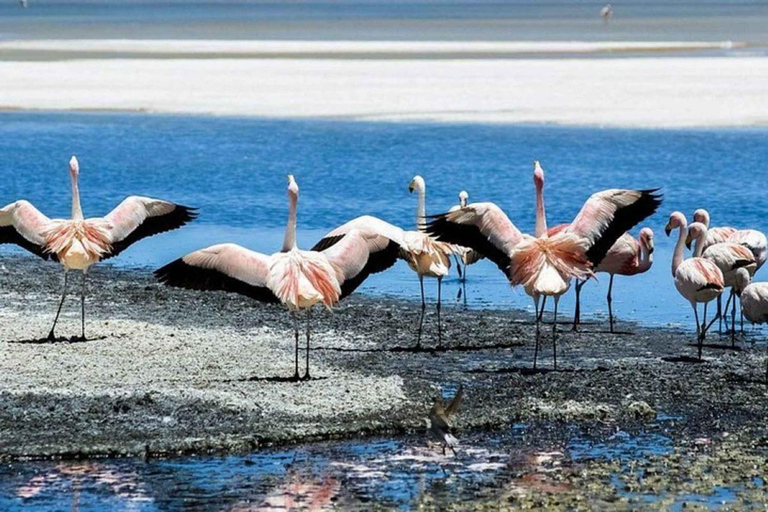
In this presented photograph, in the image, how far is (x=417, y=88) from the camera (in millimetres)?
31250

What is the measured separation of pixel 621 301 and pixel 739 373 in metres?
3.03

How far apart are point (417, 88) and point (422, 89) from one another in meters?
0.27

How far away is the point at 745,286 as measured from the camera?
35.0ft

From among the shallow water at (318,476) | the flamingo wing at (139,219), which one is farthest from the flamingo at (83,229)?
the shallow water at (318,476)

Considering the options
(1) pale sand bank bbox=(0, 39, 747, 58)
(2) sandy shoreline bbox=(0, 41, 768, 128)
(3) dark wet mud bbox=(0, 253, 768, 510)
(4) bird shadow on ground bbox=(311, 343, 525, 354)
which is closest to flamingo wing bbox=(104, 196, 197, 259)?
(3) dark wet mud bbox=(0, 253, 768, 510)

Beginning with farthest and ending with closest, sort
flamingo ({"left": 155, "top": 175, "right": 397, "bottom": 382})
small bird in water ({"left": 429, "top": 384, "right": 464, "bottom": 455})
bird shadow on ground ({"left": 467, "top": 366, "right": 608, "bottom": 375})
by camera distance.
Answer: bird shadow on ground ({"left": 467, "top": 366, "right": 608, "bottom": 375}) → flamingo ({"left": 155, "top": 175, "right": 397, "bottom": 382}) → small bird in water ({"left": 429, "top": 384, "right": 464, "bottom": 455})

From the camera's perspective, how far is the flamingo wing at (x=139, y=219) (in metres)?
10.7

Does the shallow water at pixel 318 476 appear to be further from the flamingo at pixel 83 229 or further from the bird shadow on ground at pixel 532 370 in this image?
the flamingo at pixel 83 229

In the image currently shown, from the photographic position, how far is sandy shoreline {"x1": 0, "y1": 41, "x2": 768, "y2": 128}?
26922 mm

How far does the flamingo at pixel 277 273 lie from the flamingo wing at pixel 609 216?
1586mm

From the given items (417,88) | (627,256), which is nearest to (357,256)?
(627,256)

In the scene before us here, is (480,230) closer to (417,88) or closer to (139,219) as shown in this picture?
(139,219)

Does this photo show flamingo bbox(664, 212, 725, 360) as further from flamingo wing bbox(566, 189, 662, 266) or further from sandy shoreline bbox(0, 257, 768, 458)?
flamingo wing bbox(566, 189, 662, 266)

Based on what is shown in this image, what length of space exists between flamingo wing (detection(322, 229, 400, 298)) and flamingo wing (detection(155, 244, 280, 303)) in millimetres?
517
